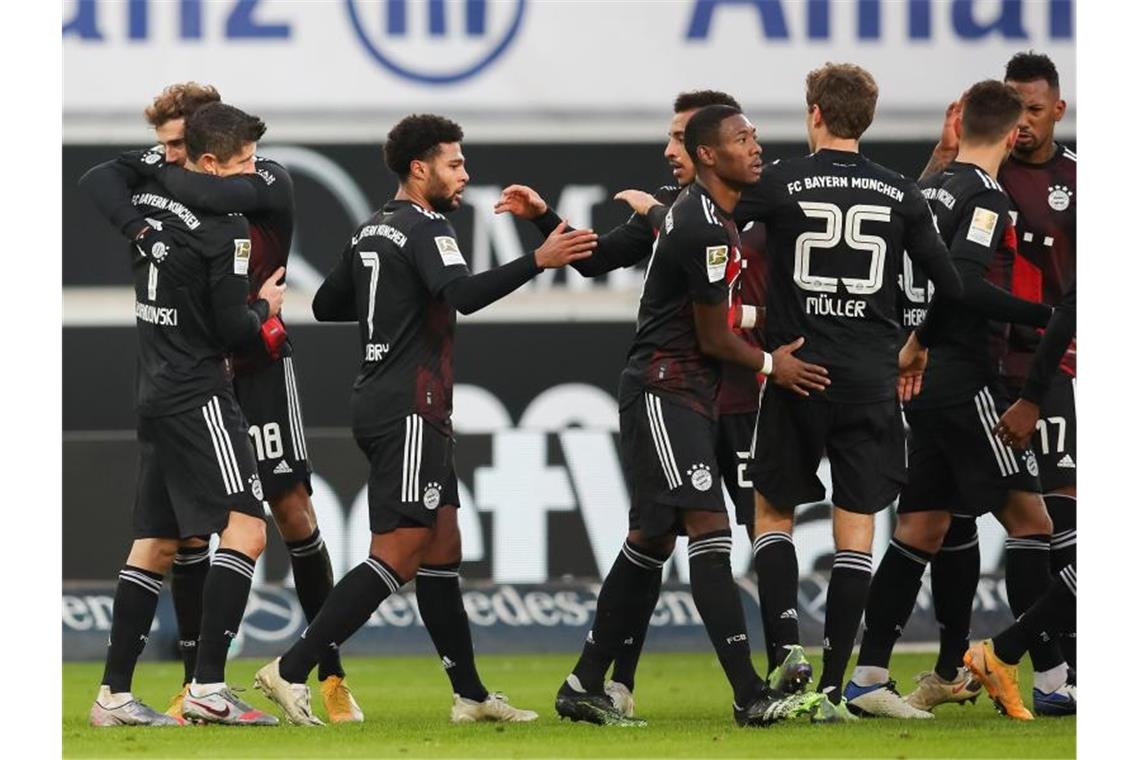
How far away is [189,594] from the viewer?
6586 mm

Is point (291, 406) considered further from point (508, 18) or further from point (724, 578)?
point (508, 18)

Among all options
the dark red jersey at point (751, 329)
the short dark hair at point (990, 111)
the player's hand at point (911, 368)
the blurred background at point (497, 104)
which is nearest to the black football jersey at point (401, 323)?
the dark red jersey at point (751, 329)

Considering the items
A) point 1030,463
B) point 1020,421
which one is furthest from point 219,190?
point 1030,463

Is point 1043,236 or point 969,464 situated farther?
point 1043,236

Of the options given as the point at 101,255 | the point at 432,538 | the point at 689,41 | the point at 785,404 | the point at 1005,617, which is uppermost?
the point at 689,41

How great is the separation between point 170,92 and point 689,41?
485 cm

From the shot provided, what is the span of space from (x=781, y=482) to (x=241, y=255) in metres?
1.67

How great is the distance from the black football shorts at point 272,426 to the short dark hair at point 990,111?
2200mm

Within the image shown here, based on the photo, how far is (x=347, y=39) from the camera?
432 inches

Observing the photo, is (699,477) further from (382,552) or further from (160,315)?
(160,315)

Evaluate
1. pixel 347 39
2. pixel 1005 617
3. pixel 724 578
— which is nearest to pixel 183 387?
pixel 724 578

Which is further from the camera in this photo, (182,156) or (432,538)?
(182,156)

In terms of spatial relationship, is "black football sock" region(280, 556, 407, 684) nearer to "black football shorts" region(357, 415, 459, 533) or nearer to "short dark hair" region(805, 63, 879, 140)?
"black football shorts" region(357, 415, 459, 533)

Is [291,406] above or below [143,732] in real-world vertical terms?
above
